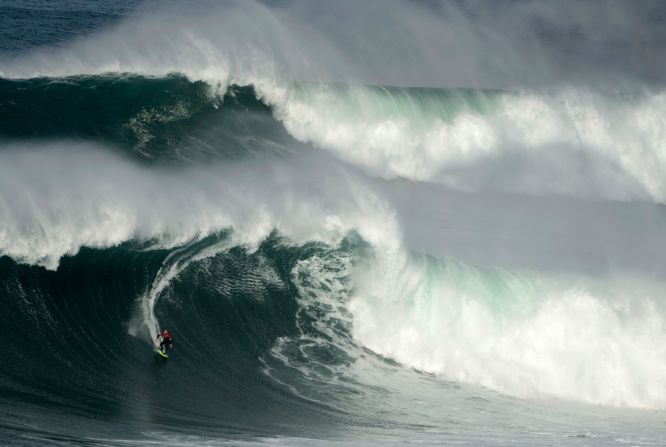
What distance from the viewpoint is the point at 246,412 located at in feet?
43.6

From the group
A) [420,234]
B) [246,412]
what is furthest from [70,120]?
[246,412]

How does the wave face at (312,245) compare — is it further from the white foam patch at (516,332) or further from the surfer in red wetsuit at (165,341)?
the surfer in red wetsuit at (165,341)

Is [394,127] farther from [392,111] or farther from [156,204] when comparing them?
[156,204]

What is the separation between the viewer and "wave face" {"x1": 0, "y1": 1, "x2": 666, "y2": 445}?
13.8 metres

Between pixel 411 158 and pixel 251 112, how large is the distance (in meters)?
4.81

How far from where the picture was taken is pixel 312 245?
1834 centimetres

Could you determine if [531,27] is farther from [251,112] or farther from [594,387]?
[594,387]

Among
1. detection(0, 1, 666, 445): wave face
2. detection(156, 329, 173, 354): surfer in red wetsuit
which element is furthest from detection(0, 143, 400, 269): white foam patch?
detection(156, 329, 173, 354): surfer in red wetsuit

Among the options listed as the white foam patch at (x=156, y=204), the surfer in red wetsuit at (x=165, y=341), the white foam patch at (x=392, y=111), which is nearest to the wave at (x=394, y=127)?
the white foam patch at (x=392, y=111)

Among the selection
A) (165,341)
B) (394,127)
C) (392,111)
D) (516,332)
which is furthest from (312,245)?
(392,111)

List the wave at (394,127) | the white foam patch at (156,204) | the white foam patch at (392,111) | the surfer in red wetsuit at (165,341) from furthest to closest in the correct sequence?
the white foam patch at (392,111)
the wave at (394,127)
the white foam patch at (156,204)
the surfer in red wetsuit at (165,341)

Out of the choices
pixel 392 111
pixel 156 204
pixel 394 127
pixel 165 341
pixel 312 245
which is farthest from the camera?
pixel 392 111

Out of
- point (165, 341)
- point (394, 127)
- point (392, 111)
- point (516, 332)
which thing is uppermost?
point (392, 111)

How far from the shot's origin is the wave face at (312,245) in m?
13.8
